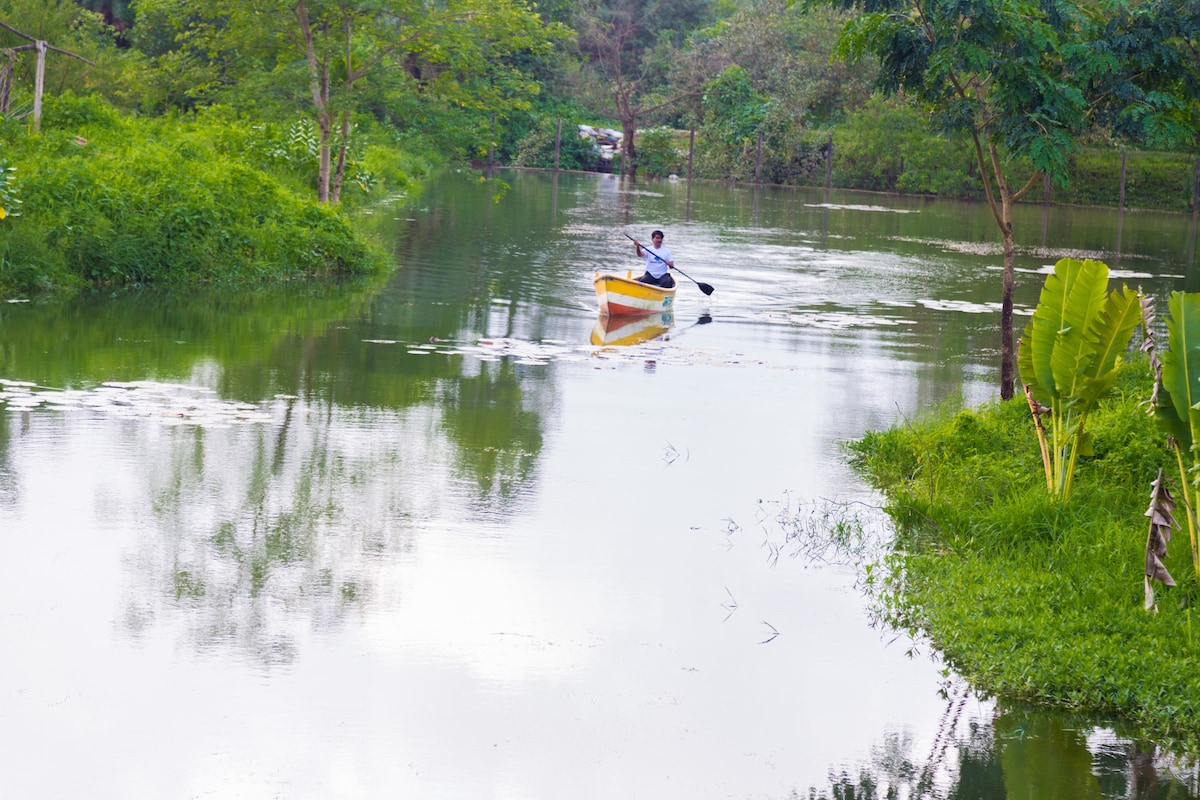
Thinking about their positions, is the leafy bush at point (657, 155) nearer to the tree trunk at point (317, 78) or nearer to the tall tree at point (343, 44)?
the tall tree at point (343, 44)

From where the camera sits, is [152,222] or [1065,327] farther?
[152,222]

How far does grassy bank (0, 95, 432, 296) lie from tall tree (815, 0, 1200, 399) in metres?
11.1

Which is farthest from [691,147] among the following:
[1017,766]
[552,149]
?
[1017,766]

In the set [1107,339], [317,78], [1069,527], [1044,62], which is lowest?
[1069,527]

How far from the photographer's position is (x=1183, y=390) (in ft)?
27.5

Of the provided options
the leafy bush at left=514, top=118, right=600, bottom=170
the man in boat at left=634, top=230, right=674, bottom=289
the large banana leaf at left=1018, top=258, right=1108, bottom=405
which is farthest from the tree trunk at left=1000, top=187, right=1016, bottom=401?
the leafy bush at left=514, top=118, right=600, bottom=170

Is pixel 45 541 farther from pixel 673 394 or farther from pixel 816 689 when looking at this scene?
pixel 673 394

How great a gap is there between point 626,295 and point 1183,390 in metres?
13.8

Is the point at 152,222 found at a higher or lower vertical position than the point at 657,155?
lower

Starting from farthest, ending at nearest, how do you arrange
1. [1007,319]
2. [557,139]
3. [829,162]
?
[557,139]
[829,162]
[1007,319]

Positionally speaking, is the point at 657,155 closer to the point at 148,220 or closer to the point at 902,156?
the point at 902,156

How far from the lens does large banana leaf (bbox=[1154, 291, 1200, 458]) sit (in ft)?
27.4

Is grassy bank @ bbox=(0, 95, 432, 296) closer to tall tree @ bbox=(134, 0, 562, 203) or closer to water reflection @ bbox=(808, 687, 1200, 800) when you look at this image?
tall tree @ bbox=(134, 0, 562, 203)

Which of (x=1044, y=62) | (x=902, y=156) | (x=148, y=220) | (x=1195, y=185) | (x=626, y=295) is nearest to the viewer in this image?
(x=1044, y=62)
